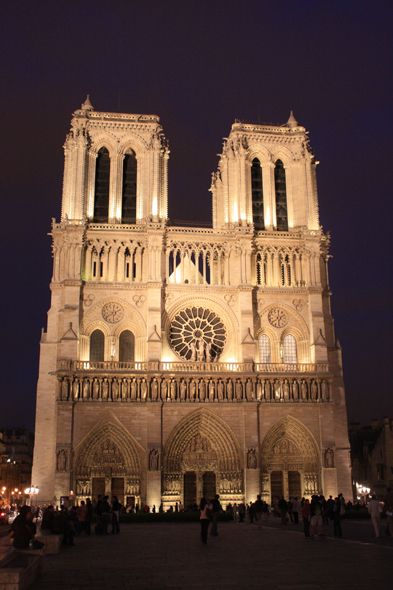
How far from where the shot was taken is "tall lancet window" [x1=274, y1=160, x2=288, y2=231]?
137ft

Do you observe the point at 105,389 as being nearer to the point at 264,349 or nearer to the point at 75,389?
the point at 75,389

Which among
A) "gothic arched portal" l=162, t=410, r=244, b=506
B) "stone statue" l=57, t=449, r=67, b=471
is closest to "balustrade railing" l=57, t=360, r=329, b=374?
"gothic arched portal" l=162, t=410, r=244, b=506

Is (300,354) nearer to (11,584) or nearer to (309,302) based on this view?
(309,302)

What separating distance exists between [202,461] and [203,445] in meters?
0.87

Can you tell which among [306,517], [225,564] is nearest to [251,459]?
[306,517]

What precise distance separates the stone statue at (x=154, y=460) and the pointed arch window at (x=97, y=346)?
6.55 m

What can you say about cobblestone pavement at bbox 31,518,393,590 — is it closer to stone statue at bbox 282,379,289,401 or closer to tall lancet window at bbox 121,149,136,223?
stone statue at bbox 282,379,289,401

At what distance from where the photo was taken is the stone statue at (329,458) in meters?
35.1

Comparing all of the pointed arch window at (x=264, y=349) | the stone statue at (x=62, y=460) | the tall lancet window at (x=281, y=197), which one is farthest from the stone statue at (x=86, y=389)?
the tall lancet window at (x=281, y=197)

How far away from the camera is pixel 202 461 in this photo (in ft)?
115

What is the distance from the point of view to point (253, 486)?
34.2 m

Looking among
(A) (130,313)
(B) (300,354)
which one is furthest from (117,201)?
(B) (300,354)

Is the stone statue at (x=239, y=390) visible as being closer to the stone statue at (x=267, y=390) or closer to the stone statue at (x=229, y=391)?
the stone statue at (x=229, y=391)

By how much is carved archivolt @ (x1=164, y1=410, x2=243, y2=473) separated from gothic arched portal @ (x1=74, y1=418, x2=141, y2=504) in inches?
87.8
